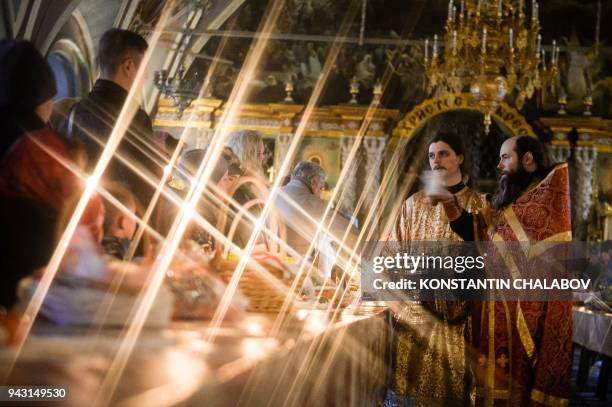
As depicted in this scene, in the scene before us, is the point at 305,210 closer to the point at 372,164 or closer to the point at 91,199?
the point at 91,199

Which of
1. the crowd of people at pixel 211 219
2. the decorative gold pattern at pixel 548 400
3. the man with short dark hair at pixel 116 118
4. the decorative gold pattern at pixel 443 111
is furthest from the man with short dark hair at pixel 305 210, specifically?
the decorative gold pattern at pixel 443 111

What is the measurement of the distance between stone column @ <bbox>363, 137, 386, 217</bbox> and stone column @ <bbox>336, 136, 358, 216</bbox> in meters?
0.22

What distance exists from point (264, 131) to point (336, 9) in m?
2.51

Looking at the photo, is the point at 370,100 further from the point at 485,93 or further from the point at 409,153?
the point at 485,93

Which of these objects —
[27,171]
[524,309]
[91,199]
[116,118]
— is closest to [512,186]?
[524,309]

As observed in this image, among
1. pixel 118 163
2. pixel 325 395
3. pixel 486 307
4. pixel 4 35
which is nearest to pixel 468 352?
pixel 486 307

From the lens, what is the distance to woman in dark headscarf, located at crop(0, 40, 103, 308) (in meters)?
2.12

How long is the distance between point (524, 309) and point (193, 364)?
3.74m

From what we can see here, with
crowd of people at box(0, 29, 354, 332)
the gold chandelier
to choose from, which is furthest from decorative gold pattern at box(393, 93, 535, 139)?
crowd of people at box(0, 29, 354, 332)

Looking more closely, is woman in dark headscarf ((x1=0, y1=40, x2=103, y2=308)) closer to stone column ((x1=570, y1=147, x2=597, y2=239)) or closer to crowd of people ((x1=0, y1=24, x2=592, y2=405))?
crowd of people ((x1=0, y1=24, x2=592, y2=405))

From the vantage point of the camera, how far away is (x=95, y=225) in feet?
7.38

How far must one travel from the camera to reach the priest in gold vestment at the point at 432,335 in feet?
17.9

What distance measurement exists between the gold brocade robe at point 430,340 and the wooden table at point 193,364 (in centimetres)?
270

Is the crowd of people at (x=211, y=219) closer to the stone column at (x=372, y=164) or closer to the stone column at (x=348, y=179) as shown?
the stone column at (x=348, y=179)
